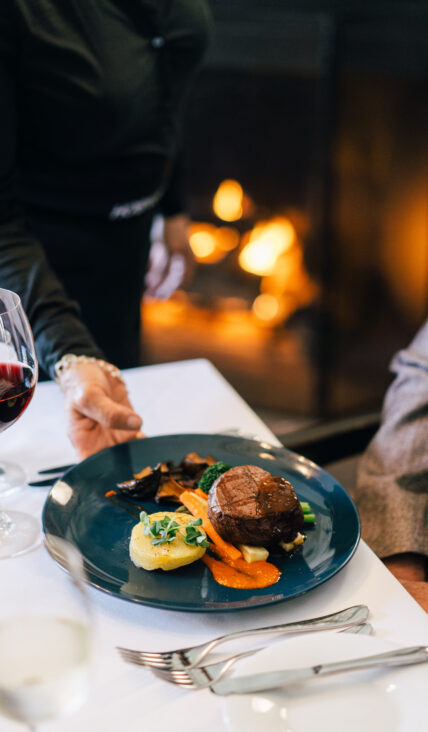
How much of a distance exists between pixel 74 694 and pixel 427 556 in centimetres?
70

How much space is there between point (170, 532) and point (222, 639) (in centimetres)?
13

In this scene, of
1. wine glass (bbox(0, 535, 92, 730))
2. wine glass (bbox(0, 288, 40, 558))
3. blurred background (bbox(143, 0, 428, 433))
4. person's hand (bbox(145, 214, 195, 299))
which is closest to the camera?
wine glass (bbox(0, 535, 92, 730))

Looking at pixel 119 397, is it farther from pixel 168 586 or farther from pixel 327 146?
pixel 327 146

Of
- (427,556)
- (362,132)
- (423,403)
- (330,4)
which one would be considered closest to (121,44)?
(423,403)

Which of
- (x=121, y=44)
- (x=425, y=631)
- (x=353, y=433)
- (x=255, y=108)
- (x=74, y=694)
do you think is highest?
(x=121, y=44)

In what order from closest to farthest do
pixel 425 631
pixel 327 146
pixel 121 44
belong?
pixel 425 631 → pixel 121 44 → pixel 327 146

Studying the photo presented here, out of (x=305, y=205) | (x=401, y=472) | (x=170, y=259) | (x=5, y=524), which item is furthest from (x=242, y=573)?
(x=305, y=205)

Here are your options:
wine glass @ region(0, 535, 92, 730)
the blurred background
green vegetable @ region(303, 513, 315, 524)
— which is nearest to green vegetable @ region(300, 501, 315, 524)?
green vegetable @ region(303, 513, 315, 524)

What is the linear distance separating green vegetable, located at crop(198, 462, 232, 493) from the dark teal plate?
5 cm

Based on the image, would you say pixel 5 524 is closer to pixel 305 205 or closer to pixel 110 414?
pixel 110 414

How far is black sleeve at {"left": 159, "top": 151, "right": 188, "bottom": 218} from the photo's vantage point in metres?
1.93

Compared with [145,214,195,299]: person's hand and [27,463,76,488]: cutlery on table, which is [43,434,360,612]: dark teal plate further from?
[145,214,195,299]: person's hand

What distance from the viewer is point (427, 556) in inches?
40.6

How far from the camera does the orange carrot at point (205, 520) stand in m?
0.78
